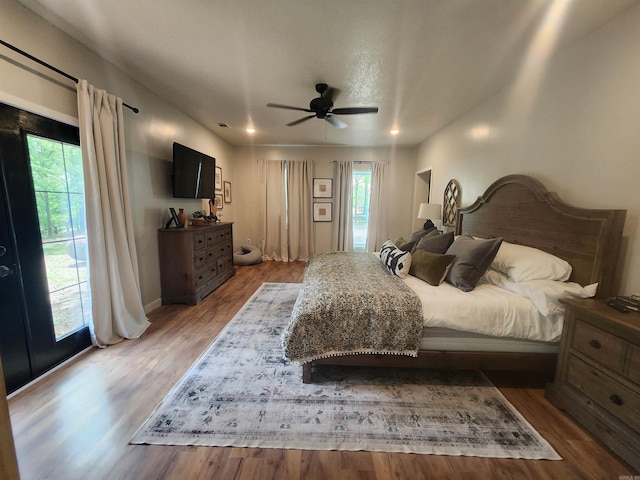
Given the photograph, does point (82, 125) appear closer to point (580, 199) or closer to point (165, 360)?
point (165, 360)

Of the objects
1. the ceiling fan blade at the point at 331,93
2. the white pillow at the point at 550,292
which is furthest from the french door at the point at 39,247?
the white pillow at the point at 550,292

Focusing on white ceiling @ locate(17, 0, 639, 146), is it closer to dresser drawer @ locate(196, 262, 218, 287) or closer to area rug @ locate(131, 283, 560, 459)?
dresser drawer @ locate(196, 262, 218, 287)

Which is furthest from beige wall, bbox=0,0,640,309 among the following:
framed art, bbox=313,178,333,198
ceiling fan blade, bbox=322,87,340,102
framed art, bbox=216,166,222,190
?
framed art, bbox=313,178,333,198

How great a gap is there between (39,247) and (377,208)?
5.11 metres

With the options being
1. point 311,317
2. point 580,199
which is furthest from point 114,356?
point 580,199

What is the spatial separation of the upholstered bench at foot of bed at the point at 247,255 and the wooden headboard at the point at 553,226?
13.3 ft

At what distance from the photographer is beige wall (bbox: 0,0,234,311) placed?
1688 millimetres

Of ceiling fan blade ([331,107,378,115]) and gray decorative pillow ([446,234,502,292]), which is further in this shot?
ceiling fan blade ([331,107,378,115])

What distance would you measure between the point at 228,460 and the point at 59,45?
3.13 m

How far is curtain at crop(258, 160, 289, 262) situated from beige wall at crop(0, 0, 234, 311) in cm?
137

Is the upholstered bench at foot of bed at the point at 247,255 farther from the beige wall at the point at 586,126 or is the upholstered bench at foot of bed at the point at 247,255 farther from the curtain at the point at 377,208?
the beige wall at the point at 586,126

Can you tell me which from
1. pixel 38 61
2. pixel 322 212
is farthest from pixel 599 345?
pixel 322 212

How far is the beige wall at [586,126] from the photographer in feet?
5.29

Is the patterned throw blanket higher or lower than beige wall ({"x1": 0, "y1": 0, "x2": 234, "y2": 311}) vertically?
lower
